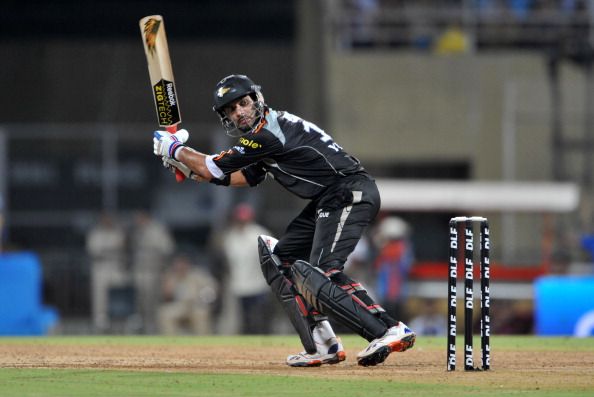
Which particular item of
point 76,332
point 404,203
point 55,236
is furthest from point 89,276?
point 404,203

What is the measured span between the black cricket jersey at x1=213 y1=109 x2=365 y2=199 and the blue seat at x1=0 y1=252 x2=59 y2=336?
22.6 feet

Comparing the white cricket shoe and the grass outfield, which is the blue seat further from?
the white cricket shoe

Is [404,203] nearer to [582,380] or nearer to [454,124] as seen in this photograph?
[454,124]

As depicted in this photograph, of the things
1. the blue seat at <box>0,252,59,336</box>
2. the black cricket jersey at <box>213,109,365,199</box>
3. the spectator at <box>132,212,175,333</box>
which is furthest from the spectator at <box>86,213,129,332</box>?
the black cricket jersey at <box>213,109,365,199</box>

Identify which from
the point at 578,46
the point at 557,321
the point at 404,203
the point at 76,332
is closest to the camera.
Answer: the point at 557,321

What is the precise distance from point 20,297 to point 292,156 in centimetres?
723

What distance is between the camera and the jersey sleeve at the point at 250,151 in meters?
8.31

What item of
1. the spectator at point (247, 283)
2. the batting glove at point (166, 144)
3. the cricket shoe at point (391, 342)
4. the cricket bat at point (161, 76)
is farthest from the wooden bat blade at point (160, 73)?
the spectator at point (247, 283)

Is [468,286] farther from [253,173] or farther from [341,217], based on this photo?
[253,173]

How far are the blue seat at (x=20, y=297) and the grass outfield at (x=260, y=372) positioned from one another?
3704mm

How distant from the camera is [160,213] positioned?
64.2 feet

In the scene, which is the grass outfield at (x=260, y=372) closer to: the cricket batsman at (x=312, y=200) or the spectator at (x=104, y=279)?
the cricket batsman at (x=312, y=200)

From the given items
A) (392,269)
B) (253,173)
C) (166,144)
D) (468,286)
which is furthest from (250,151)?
(392,269)

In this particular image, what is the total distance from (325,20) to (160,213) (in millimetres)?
4658
